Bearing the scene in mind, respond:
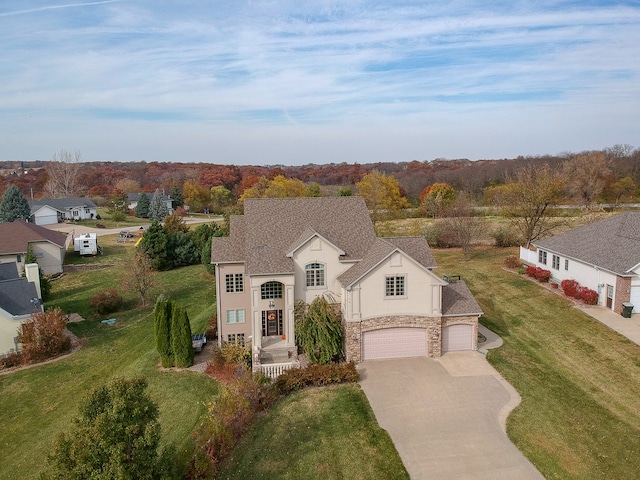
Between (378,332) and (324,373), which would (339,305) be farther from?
(324,373)

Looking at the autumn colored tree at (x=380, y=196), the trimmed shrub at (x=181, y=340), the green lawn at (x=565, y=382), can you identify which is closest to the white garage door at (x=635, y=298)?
the green lawn at (x=565, y=382)

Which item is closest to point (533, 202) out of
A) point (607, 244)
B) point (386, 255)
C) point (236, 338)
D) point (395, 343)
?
point (607, 244)

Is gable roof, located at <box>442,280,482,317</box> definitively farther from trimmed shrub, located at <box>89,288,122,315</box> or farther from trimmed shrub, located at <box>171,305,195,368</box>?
trimmed shrub, located at <box>89,288,122,315</box>

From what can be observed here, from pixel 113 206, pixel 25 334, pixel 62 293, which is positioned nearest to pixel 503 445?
pixel 25 334

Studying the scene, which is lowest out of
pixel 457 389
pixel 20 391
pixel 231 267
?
pixel 20 391

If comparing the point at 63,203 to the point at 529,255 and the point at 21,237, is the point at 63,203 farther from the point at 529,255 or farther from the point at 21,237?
the point at 529,255

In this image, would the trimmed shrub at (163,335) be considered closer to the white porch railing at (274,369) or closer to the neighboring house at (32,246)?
the white porch railing at (274,369)

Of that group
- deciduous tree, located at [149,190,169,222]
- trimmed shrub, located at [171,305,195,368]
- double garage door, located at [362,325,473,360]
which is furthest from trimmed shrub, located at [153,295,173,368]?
deciduous tree, located at [149,190,169,222]
